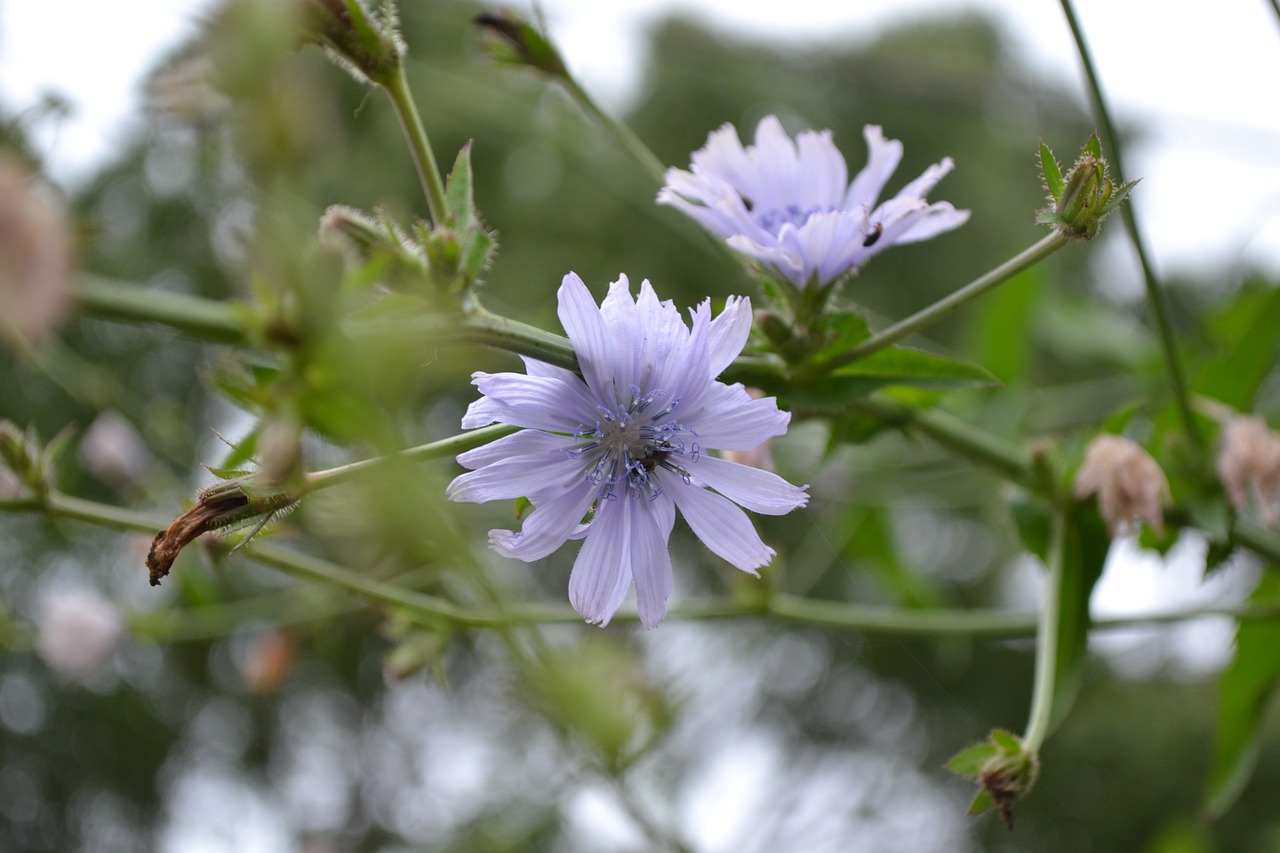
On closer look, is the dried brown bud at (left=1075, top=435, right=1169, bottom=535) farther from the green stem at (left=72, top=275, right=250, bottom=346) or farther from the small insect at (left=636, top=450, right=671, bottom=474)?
the green stem at (left=72, top=275, right=250, bottom=346)

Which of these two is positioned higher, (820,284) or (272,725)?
(820,284)

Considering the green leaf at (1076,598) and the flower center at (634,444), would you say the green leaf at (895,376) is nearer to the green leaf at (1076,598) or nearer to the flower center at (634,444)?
the flower center at (634,444)

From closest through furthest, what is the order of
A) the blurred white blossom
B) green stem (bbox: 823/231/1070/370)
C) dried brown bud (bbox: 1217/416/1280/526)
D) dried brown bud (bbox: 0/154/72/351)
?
dried brown bud (bbox: 0/154/72/351) < green stem (bbox: 823/231/1070/370) < dried brown bud (bbox: 1217/416/1280/526) < the blurred white blossom

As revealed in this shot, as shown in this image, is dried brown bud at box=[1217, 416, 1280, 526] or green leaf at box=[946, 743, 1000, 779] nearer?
green leaf at box=[946, 743, 1000, 779]

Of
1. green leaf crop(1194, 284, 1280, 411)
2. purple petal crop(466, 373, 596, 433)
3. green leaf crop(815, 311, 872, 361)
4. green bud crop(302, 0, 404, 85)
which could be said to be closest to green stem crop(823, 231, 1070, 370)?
green leaf crop(815, 311, 872, 361)

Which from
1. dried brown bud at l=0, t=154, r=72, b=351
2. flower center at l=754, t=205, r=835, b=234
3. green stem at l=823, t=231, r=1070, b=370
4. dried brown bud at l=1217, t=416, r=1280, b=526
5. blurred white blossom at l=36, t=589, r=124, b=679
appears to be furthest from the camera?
blurred white blossom at l=36, t=589, r=124, b=679

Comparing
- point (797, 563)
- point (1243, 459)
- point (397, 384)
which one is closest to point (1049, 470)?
point (1243, 459)

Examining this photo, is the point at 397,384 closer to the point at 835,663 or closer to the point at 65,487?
the point at 65,487
